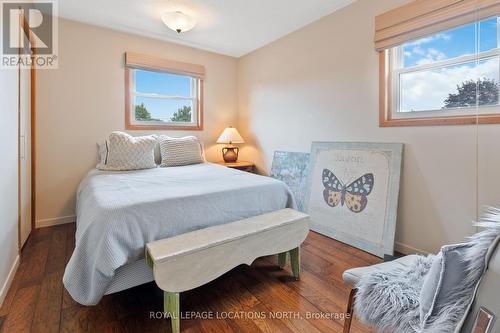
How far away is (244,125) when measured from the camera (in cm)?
409

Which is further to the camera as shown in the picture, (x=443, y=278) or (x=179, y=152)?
(x=179, y=152)

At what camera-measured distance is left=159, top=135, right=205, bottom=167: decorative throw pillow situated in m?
3.05

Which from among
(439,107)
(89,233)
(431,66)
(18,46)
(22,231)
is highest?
(18,46)

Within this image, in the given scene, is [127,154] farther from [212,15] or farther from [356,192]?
[356,192]

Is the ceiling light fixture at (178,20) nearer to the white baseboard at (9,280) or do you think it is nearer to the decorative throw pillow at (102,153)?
the decorative throw pillow at (102,153)

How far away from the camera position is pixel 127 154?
2.71 metres

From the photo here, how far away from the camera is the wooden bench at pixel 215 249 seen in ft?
4.11

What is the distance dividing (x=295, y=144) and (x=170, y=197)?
201 centimetres

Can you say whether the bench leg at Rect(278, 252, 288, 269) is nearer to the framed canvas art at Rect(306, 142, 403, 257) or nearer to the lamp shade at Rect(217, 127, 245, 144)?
the framed canvas art at Rect(306, 142, 403, 257)

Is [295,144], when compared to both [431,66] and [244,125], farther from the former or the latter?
[431,66]

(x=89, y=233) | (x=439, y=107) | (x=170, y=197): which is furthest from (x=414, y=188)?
(x=89, y=233)

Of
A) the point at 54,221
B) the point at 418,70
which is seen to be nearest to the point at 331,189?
the point at 418,70

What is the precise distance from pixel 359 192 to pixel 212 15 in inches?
96.6

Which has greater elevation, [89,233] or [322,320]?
[89,233]
